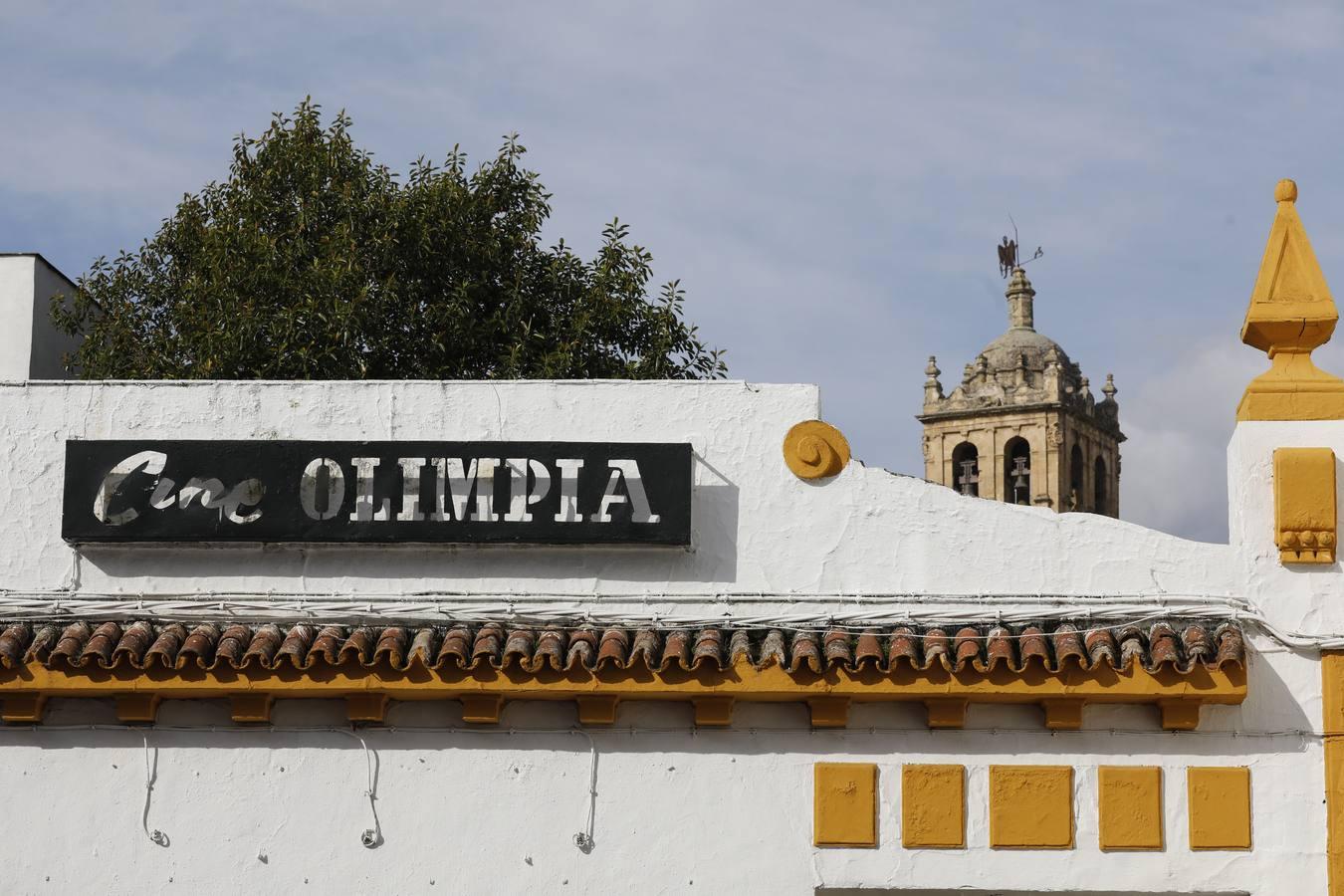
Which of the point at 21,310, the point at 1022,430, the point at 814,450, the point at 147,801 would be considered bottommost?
the point at 147,801

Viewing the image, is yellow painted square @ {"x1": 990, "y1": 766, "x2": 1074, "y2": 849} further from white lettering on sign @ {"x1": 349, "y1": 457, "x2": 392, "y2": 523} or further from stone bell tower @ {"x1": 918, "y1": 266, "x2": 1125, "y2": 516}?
stone bell tower @ {"x1": 918, "y1": 266, "x2": 1125, "y2": 516}

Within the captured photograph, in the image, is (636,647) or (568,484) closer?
(636,647)

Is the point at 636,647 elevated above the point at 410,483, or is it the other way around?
the point at 410,483

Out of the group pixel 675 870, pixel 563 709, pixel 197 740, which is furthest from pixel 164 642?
pixel 675 870

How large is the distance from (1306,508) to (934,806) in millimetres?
3078

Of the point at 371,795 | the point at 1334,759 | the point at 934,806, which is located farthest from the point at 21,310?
the point at 1334,759

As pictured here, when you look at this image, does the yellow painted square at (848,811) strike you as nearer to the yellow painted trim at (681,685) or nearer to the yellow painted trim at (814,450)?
the yellow painted trim at (681,685)

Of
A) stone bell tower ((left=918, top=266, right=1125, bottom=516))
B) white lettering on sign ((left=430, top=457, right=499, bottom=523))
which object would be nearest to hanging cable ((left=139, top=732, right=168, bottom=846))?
white lettering on sign ((left=430, top=457, right=499, bottom=523))

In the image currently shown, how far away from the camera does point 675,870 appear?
1273cm

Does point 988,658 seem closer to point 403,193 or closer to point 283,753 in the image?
point 283,753

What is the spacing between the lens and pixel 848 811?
12.7 metres

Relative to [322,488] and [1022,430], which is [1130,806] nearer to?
[322,488]

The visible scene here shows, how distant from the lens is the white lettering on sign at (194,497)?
529 inches

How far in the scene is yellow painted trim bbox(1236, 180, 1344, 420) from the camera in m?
13.2
